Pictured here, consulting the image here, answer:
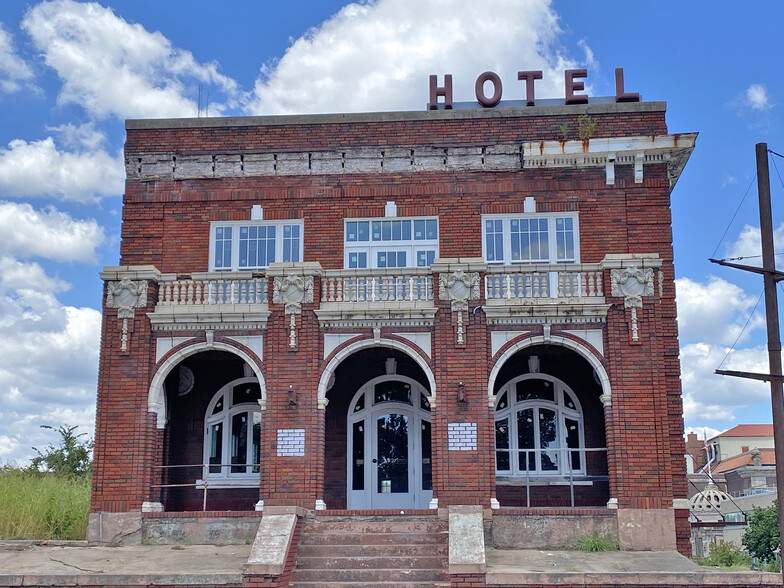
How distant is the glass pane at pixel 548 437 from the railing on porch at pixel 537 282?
3513 millimetres

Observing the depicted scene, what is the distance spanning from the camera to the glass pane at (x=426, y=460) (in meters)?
20.2

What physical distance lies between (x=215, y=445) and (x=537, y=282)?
27.8ft

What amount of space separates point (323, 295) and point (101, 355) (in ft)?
15.8

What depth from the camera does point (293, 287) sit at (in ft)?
59.5

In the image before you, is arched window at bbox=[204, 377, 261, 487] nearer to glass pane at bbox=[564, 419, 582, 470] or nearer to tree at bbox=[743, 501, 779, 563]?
glass pane at bbox=[564, 419, 582, 470]

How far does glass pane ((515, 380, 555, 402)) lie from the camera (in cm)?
2051

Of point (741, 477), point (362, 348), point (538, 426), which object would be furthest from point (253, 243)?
point (741, 477)

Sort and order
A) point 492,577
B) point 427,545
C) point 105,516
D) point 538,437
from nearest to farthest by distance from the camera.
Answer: point 492,577 → point 427,545 → point 105,516 → point 538,437

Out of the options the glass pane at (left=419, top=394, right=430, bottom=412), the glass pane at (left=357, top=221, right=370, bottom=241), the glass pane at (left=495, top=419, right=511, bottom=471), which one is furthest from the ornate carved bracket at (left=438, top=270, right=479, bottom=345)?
the glass pane at (left=495, top=419, right=511, bottom=471)

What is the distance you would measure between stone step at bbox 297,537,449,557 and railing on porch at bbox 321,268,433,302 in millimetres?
4980

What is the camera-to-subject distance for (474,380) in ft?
58.0

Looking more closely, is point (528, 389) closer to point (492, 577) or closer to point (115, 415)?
point (492, 577)

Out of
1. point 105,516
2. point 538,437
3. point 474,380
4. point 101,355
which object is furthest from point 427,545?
point 101,355

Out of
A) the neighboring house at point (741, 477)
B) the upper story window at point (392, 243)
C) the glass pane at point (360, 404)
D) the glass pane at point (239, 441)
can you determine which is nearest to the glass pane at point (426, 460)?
the glass pane at point (360, 404)
